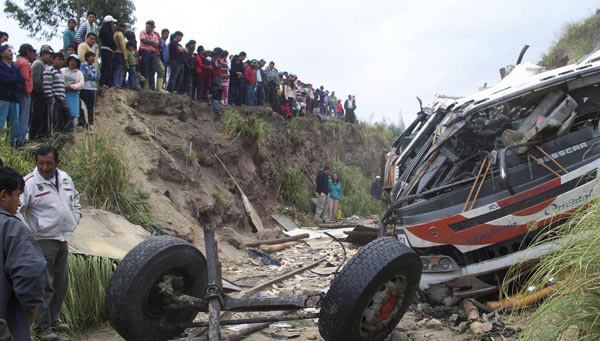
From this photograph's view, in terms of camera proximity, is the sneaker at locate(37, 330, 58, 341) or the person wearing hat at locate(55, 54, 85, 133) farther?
the person wearing hat at locate(55, 54, 85, 133)

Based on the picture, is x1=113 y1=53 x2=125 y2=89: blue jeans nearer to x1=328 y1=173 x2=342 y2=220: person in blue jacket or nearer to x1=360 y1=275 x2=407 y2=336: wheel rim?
x1=328 y1=173 x2=342 y2=220: person in blue jacket

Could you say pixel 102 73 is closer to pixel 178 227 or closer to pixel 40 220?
pixel 178 227

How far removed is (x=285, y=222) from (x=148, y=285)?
10.4m

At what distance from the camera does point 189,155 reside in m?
11.3

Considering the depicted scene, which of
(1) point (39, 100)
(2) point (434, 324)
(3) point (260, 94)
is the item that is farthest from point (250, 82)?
(2) point (434, 324)

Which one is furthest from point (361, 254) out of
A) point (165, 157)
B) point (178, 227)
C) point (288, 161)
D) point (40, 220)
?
point (288, 161)

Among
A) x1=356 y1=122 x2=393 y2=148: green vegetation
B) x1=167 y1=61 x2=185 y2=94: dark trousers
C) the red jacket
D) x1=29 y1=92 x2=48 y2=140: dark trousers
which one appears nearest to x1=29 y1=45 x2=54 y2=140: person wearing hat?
x1=29 y1=92 x2=48 y2=140: dark trousers

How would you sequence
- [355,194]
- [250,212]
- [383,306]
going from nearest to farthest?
[383,306], [250,212], [355,194]

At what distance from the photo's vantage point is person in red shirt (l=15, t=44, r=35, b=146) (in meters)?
6.79

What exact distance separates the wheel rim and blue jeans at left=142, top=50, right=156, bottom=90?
928cm

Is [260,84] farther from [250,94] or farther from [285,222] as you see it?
[285,222]

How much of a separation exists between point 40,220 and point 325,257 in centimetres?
580

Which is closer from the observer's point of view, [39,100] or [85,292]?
[85,292]

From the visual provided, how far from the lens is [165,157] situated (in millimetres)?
10352
